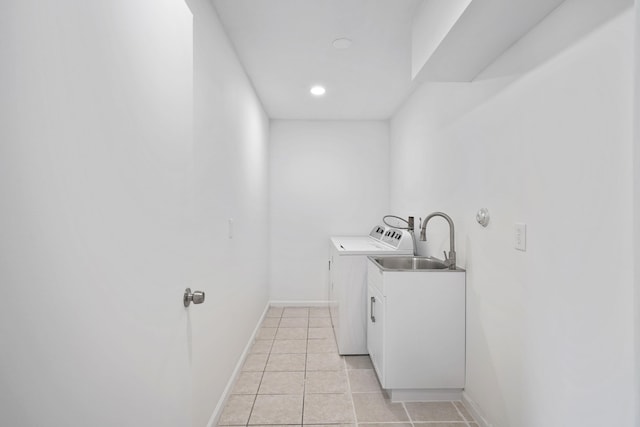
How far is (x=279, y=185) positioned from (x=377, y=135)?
143 cm

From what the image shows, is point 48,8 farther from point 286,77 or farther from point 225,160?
point 286,77

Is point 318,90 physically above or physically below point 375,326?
above

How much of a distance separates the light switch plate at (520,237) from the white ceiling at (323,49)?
52.8 inches

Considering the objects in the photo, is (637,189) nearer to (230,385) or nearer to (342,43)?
(342,43)

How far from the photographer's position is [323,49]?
2.41 metres

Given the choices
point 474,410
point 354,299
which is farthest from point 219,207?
point 474,410

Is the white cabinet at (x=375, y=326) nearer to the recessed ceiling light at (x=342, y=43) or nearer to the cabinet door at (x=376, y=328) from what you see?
the cabinet door at (x=376, y=328)

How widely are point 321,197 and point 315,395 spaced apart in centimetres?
253

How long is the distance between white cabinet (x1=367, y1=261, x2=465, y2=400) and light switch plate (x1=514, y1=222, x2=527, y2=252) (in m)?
0.60

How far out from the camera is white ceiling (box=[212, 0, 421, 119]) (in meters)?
1.94

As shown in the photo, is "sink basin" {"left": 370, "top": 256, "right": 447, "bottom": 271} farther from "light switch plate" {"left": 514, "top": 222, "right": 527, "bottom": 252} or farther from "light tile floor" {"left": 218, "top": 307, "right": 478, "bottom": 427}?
"light switch plate" {"left": 514, "top": 222, "right": 527, "bottom": 252}

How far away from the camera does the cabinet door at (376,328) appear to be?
2.24 metres

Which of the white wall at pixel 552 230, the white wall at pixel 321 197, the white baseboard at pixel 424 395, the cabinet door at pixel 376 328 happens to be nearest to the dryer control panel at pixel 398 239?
the cabinet door at pixel 376 328

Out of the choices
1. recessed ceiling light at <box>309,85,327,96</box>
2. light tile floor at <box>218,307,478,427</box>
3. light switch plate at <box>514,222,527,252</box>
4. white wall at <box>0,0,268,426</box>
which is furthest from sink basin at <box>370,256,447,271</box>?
white wall at <box>0,0,268,426</box>
